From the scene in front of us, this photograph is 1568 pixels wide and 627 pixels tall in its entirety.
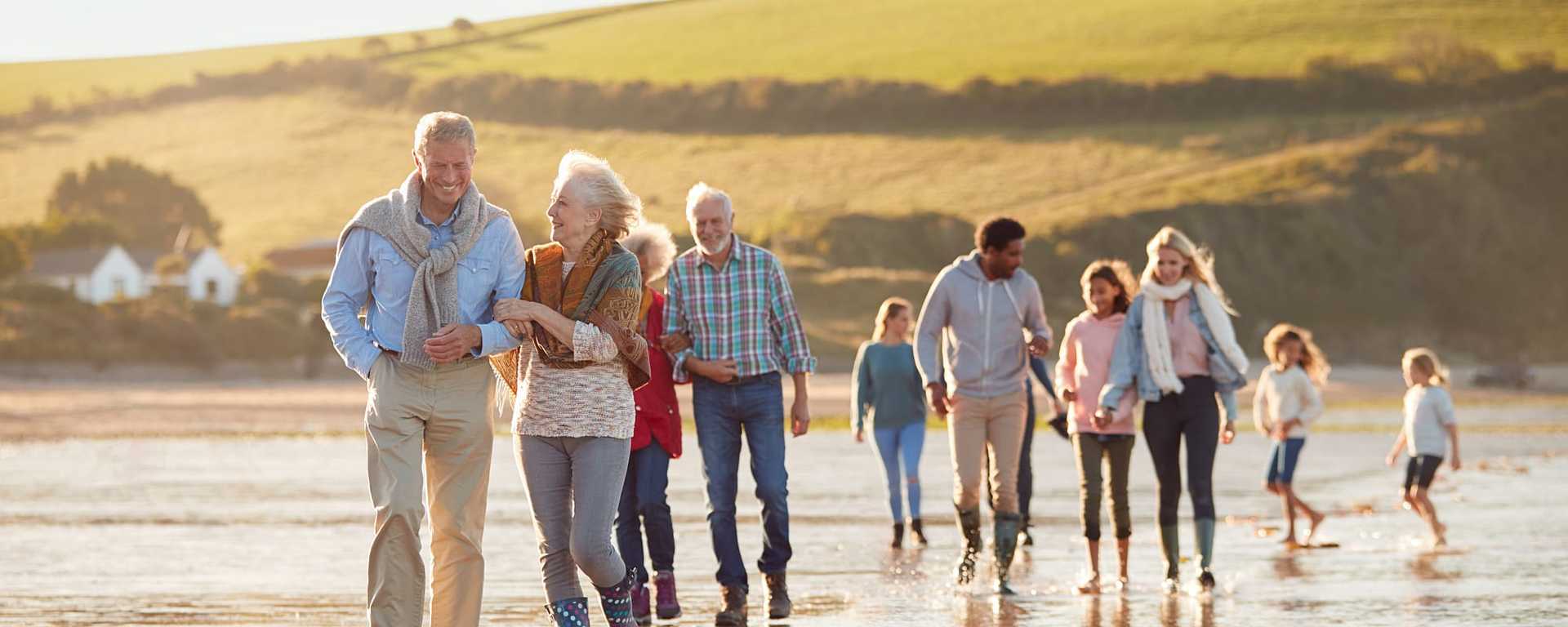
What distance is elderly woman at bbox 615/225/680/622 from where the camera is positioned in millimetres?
9586

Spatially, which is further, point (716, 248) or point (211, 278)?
point (211, 278)

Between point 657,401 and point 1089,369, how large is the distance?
8.99 feet

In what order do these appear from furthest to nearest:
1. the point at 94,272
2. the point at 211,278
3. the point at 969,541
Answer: the point at 94,272 → the point at 211,278 → the point at 969,541

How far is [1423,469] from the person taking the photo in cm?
Result: 1434

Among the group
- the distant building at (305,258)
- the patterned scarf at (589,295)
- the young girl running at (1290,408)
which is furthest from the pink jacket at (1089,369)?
the distant building at (305,258)

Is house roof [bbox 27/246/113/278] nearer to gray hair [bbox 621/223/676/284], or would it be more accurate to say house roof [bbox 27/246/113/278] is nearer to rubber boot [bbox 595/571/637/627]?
gray hair [bbox 621/223/676/284]

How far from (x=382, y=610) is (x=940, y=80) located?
11284 centimetres

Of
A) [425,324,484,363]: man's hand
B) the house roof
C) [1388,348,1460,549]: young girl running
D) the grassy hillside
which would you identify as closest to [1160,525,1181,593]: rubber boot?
[1388,348,1460,549]: young girl running

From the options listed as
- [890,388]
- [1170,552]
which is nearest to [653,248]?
[1170,552]

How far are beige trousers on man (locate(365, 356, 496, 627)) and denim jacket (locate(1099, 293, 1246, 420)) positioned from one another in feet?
14.5

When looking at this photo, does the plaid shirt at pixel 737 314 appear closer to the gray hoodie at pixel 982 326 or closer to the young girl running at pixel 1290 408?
the gray hoodie at pixel 982 326

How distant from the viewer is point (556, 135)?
12156 centimetres

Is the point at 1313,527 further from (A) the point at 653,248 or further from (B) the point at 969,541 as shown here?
(A) the point at 653,248

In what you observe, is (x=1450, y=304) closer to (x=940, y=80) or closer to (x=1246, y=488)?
(x=940, y=80)
